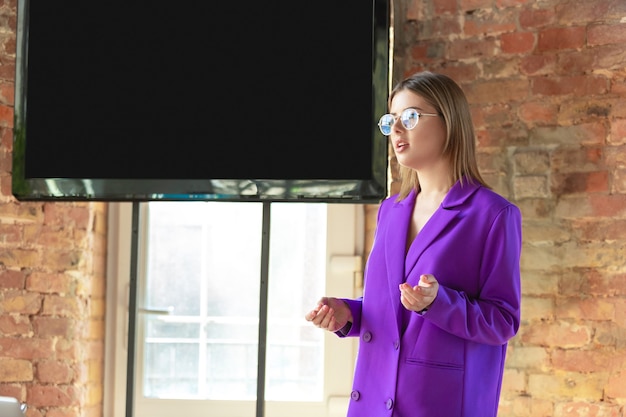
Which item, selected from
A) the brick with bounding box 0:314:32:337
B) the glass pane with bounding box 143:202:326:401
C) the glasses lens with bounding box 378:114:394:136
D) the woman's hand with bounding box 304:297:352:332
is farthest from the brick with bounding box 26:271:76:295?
the glasses lens with bounding box 378:114:394:136

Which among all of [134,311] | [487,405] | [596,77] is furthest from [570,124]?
[134,311]

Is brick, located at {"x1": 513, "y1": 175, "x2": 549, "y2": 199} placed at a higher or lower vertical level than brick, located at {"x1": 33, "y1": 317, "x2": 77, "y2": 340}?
higher

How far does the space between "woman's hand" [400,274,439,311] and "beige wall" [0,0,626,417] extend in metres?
0.94

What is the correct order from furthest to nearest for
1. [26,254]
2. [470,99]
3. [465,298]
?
1. [26,254]
2. [470,99]
3. [465,298]

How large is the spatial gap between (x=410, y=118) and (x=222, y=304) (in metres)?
1.51

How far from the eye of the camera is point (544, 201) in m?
2.72

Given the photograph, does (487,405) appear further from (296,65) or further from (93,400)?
(93,400)

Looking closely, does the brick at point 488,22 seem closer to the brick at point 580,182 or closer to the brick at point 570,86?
the brick at point 570,86

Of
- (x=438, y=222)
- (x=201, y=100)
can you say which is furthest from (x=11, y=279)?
(x=438, y=222)

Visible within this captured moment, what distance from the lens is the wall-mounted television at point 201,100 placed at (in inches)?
99.9

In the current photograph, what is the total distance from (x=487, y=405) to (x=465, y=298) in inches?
10.8

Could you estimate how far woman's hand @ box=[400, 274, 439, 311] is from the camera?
185 cm

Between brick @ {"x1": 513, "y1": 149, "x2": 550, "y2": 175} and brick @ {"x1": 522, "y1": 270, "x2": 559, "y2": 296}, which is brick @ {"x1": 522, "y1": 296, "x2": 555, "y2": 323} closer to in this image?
brick @ {"x1": 522, "y1": 270, "x2": 559, "y2": 296}

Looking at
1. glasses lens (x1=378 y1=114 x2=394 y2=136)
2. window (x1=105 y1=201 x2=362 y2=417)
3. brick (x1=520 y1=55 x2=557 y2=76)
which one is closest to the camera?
glasses lens (x1=378 y1=114 x2=394 y2=136)
